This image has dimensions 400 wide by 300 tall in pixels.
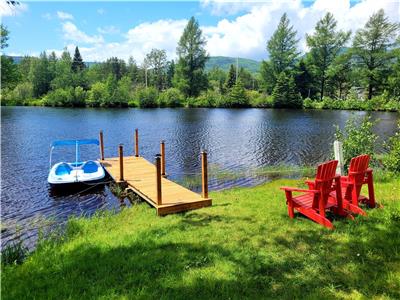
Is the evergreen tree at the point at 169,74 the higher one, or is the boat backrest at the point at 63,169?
the evergreen tree at the point at 169,74

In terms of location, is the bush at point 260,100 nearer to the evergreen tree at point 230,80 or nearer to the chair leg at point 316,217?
the evergreen tree at point 230,80

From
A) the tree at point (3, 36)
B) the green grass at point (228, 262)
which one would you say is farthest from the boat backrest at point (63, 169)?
the tree at point (3, 36)

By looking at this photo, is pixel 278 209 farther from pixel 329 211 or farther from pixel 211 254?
pixel 211 254

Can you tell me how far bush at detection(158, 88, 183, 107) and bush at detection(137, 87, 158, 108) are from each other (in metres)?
1.18

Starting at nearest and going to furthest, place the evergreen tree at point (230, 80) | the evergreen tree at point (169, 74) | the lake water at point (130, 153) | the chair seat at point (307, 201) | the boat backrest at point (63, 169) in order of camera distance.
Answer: the chair seat at point (307, 201)
the lake water at point (130, 153)
the boat backrest at point (63, 169)
the evergreen tree at point (230, 80)
the evergreen tree at point (169, 74)

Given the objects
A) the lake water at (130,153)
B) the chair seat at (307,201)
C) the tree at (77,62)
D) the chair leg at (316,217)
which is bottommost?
the lake water at (130,153)

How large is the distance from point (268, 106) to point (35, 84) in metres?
56.6

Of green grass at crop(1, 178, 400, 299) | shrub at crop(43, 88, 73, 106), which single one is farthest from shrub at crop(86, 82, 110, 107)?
green grass at crop(1, 178, 400, 299)

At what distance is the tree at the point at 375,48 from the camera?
51844 mm

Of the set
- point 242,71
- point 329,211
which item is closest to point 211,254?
point 329,211

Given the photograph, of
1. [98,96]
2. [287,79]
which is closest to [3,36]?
[98,96]

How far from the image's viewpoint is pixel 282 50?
198 ft

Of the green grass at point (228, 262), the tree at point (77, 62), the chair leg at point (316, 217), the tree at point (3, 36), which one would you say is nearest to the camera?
the green grass at point (228, 262)

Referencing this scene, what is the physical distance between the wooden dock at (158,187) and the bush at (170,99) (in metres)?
47.2
